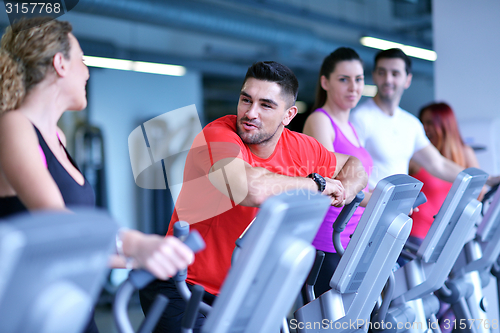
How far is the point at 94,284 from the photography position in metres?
0.77

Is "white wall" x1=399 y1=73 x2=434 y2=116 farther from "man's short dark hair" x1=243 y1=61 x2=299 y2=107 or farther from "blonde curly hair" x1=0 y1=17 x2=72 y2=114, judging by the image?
"blonde curly hair" x1=0 y1=17 x2=72 y2=114

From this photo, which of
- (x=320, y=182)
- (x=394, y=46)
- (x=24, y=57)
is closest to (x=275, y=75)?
(x=320, y=182)

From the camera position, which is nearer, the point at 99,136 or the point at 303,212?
the point at 303,212

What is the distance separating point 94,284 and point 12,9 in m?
1.45

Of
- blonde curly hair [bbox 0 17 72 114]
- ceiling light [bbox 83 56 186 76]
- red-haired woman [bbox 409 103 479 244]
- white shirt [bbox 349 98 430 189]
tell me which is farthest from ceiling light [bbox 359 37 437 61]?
blonde curly hair [bbox 0 17 72 114]

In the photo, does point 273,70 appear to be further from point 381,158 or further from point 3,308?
point 3,308

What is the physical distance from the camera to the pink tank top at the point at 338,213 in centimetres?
223

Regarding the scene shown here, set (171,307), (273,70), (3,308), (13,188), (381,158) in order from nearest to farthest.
A: (3,308) → (13,188) → (171,307) → (273,70) → (381,158)

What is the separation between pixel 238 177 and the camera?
161 centimetres

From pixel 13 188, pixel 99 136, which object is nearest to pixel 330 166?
pixel 13 188

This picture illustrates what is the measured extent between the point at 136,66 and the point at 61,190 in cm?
563

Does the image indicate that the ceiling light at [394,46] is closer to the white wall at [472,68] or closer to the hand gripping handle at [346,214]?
the white wall at [472,68]

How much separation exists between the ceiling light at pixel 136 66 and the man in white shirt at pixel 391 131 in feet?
13.0

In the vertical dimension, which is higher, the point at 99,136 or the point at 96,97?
the point at 96,97
